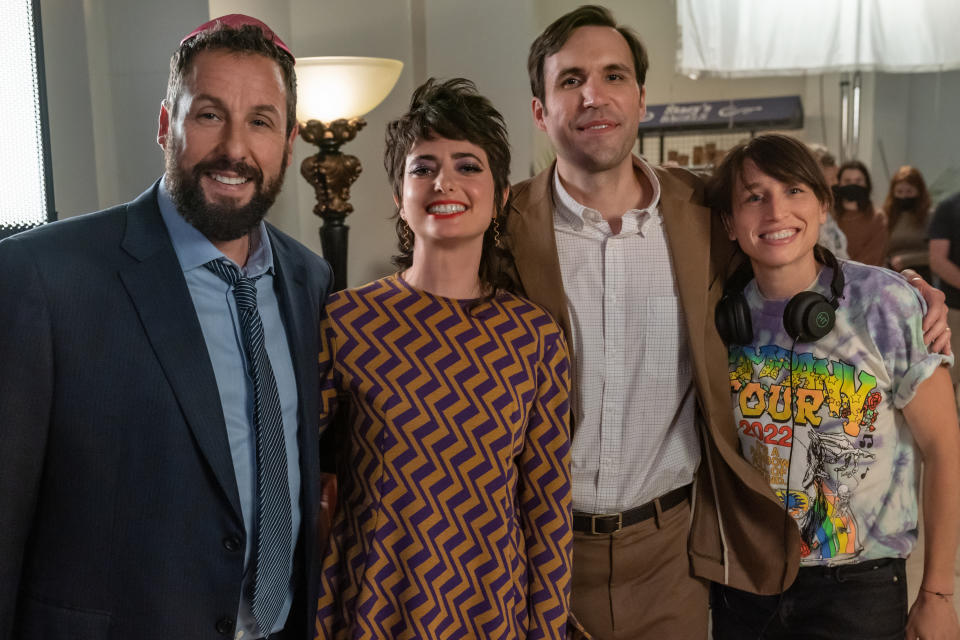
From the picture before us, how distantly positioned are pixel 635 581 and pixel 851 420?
0.58 meters

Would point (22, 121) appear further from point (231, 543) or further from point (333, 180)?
point (333, 180)

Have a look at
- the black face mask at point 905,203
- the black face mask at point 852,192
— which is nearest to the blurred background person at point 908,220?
the black face mask at point 905,203

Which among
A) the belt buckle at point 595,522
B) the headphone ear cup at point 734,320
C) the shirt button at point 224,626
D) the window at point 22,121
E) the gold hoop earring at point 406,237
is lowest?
the belt buckle at point 595,522

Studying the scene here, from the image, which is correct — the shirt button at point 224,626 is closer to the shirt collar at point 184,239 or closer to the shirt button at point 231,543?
the shirt button at point 231,543

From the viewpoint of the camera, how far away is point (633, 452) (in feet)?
6.06

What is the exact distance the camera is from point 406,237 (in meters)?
1.72

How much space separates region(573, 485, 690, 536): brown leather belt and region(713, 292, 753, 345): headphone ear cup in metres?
0.38

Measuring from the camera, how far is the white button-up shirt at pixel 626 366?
1.84m

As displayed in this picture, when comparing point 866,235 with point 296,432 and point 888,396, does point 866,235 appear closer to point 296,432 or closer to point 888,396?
point 888,396

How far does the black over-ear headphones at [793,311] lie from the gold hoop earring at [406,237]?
68cm

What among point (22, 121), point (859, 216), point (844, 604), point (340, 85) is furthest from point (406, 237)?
point (859, 216)

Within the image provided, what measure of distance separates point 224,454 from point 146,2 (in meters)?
2.15

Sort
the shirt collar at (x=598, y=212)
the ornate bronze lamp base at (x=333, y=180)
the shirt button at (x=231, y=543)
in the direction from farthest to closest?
the ornate bronze lamp base at (x=333, y=180)
the shirt collar at (x=598, y=212)
the shirt button at (x=231, y=543)

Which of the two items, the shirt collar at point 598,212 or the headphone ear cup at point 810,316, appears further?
the shirt collar at point 598,212
